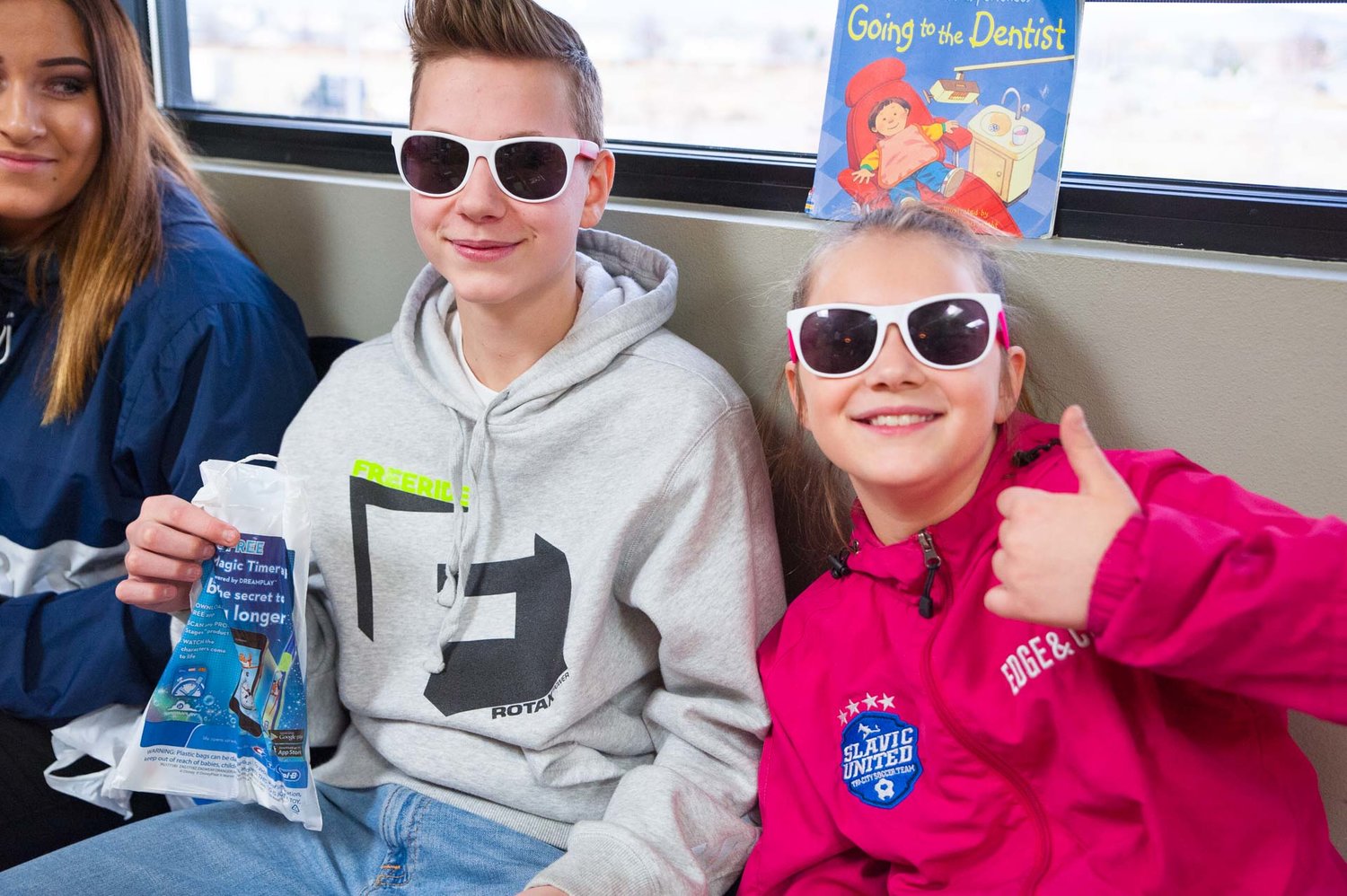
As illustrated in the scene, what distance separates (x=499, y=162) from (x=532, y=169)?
40mm

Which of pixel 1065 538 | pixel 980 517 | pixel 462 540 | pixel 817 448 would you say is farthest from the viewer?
pixel 817 448

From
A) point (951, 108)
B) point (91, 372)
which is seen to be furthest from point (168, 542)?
point (951, 108)

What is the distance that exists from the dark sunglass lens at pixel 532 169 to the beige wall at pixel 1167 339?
0.32 m

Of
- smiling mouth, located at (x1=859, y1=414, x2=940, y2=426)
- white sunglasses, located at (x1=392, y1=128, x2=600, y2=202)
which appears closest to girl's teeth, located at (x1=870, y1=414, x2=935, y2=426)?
smiling mouth, located at (x1=859, y1=414, x2=940, y2=426)

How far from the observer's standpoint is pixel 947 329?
120 centimetres

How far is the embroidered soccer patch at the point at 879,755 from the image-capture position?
1.26 m

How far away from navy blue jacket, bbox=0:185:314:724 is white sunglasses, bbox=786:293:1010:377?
2.80 feet

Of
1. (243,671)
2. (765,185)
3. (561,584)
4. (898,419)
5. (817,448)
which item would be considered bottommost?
(243,671)

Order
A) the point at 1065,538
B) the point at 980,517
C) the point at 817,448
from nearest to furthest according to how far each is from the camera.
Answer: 1. the point at 1065,538
2. the point at 980,517
3. the point at 817,448

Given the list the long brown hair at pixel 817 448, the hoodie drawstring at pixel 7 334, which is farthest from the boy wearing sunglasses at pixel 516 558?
the hoodie drawstring at pixel 7 334

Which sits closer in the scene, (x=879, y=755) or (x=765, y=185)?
(x=879, y=755)

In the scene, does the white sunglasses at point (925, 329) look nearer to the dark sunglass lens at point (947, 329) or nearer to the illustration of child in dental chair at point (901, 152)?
the dark sunglass lens at point (947, 329)

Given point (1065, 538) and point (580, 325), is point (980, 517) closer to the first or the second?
point (1065, 538)

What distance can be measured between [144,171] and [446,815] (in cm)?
106
